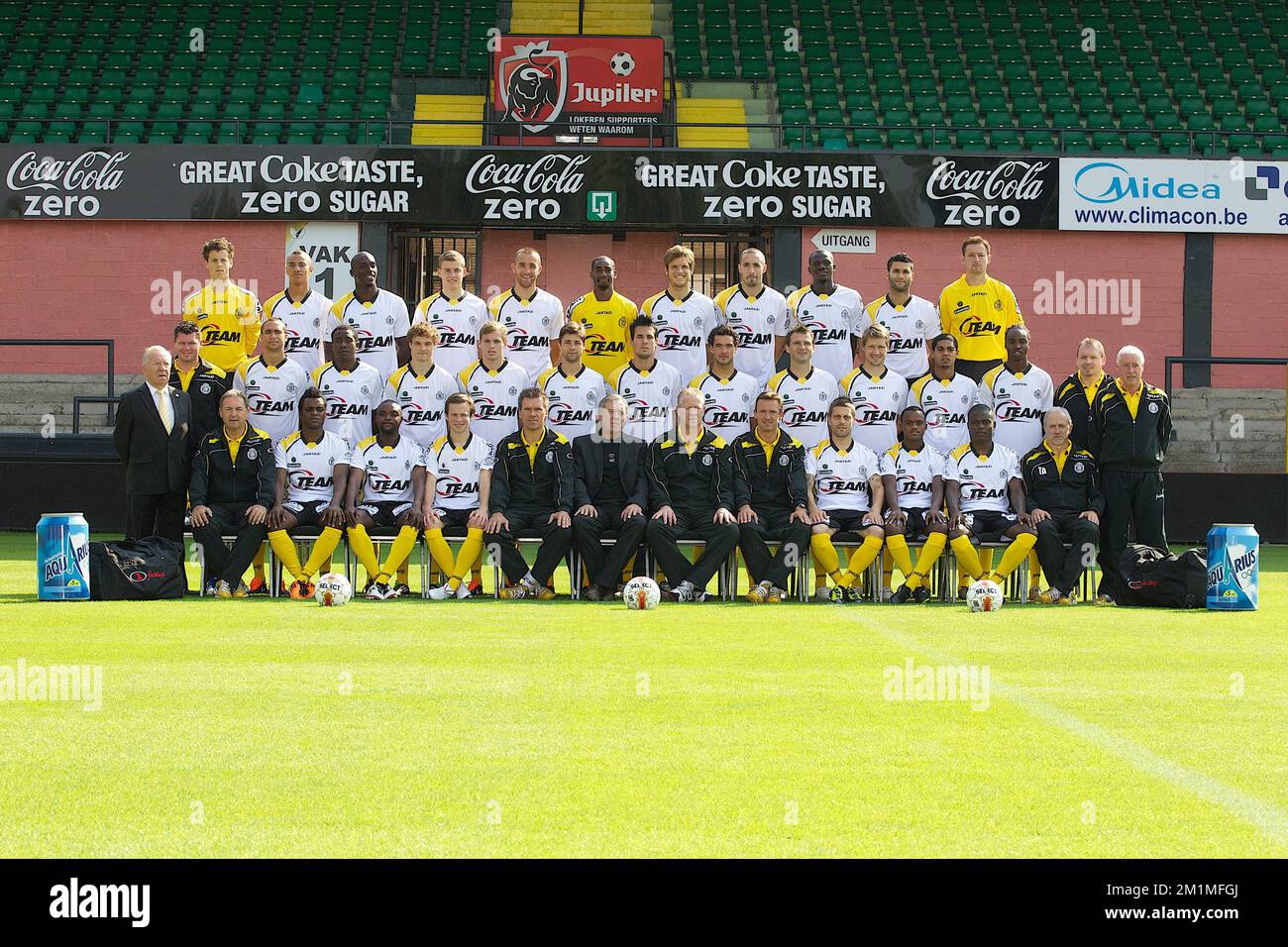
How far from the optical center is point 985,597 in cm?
1069

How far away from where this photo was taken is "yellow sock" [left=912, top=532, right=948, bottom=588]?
455 inches

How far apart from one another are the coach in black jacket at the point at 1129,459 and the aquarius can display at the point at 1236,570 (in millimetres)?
957

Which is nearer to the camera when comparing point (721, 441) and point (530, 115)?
point (721, 441)

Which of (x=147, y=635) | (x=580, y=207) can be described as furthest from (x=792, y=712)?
(x=580, y=207)

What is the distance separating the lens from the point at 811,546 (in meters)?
11.9

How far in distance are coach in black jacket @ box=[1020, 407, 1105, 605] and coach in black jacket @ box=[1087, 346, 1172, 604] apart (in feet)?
0.44

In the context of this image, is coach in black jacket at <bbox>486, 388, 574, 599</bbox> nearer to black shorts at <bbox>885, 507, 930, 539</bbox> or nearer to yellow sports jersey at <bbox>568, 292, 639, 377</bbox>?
yellow sports jersey at <bbox>568, 292, 639, 377</bbox>

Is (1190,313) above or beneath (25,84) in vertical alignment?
beneath

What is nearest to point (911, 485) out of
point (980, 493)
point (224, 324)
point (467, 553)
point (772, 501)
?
point (980, 493)

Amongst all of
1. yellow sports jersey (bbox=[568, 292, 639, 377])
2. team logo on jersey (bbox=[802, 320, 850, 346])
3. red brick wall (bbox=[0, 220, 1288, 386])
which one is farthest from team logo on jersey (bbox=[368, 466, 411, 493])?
red brick wall (bbox=[0, 220, 1288, 386])

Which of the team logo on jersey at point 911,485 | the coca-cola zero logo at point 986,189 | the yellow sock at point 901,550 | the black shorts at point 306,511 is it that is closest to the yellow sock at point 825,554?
the yellow sock at point 901,550

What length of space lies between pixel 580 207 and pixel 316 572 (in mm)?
11507
